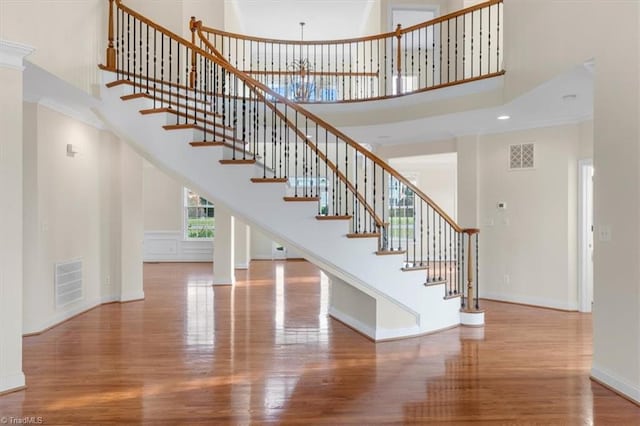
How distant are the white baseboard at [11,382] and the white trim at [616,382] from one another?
4578 mm

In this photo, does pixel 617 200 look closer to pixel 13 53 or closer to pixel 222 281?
pixel 13 53

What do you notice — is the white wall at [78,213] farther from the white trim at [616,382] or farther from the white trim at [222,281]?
the white trim at [616,382]

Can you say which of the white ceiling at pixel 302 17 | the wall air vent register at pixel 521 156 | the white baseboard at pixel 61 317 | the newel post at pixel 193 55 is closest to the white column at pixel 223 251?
the white baseboard at pixel 61 317

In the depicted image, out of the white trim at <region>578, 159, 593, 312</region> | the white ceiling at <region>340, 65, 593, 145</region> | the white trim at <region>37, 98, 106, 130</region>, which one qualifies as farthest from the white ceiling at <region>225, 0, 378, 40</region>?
the white trim at <region>578, 159, 593, 312</region>

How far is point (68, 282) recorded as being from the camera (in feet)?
18.0

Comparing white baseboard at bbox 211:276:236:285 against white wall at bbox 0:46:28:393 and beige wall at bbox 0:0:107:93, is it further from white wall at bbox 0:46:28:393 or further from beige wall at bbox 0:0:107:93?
white wall at bbox 0:46:28:393

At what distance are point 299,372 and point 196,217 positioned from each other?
906 cm

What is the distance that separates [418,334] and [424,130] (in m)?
3.31

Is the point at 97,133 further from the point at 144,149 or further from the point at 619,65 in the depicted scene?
the point at 619,65

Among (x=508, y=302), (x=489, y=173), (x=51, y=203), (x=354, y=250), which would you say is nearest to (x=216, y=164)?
(x=354, y=250)

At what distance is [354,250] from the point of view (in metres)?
4.29

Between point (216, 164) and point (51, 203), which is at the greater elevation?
point (216, 164)

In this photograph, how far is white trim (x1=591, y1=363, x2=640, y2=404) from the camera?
301 centimetres

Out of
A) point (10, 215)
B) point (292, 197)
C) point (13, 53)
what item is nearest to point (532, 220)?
point (292, 197)
